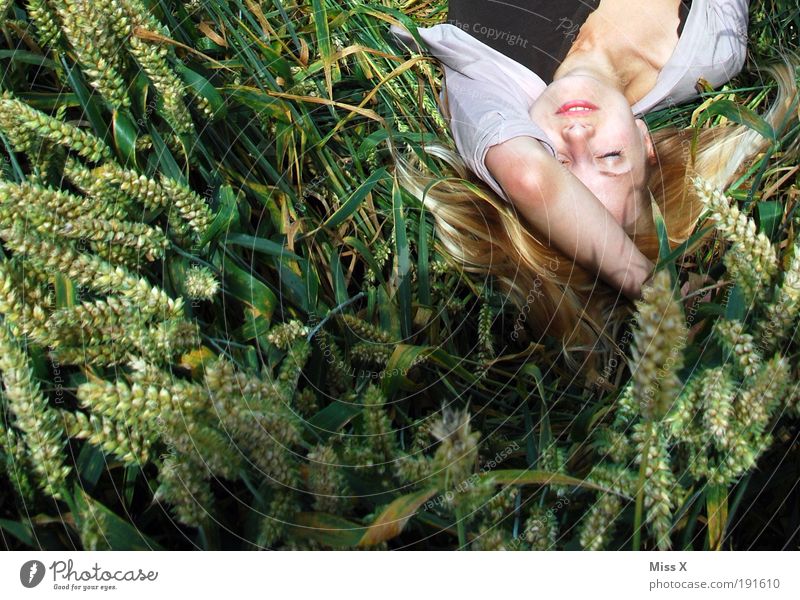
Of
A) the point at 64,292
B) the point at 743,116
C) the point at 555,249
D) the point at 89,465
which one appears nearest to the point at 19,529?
the point at 89,465

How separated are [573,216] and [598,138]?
13cm

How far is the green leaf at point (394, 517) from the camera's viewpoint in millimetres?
464

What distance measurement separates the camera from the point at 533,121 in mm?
824

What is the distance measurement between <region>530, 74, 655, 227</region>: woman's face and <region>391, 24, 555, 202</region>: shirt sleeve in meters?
0.03

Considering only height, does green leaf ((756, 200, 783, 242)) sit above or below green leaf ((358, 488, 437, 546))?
above

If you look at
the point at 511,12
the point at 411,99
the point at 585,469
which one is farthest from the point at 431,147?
the point at 585,469

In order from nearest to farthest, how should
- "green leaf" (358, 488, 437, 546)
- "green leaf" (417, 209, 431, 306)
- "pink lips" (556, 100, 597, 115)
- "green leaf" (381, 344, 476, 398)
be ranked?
"green leaf" (358, 488, 437, 546)
"green leaf" (381, 344, 476, 398)
"green leaf" (417, 209, 431, 306)
"pink lips" (556, 100, 597, 115)

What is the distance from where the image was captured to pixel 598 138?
81 cm

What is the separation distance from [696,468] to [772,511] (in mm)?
132

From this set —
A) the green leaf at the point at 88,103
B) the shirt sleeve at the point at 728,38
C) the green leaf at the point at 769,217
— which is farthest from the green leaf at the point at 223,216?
the shirt sleeve at the point at 728,38

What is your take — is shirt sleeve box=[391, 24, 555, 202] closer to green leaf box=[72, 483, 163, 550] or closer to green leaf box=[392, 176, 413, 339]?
green leaf box=[392, 176, 413, 339]

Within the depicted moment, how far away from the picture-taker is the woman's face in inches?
31.4

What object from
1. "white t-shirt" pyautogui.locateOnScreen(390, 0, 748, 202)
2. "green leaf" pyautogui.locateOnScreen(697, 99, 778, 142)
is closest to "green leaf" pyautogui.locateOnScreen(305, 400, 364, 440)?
"white t-shirt" pyautogui.locateOnScreen(390, 0, 748, 202)

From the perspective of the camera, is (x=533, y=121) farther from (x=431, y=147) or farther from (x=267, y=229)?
(x=267, y=229)
